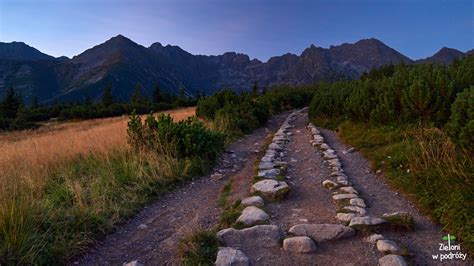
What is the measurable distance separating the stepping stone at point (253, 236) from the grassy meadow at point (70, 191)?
62.6 inches

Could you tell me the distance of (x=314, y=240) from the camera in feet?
12.9

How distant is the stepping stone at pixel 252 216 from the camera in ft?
14.5

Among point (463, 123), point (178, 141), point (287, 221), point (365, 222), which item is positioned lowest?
point (287, 221)

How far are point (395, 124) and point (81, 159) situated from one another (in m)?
7.72

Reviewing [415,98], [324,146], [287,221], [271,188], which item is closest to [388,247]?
[287,221]

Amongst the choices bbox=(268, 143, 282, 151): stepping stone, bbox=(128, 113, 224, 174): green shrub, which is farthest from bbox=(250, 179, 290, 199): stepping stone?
bbox=(268, 143, 282, 151): stepping stone

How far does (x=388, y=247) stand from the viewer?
11.8ft

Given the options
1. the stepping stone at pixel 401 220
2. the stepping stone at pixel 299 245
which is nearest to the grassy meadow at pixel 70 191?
→ the stepping stone at pixel 299 245

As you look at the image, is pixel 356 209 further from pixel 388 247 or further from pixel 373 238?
pixel 388 247

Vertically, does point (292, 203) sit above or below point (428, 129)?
below

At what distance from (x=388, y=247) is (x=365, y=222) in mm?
554

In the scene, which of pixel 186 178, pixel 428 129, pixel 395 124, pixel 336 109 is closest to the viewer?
pixel 186 178

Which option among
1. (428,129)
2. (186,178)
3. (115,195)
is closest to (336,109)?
(428,129)

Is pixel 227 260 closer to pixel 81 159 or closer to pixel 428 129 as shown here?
pixel 81 159
